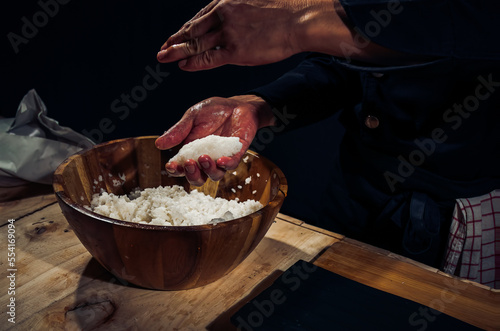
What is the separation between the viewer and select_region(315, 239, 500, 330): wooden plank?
90 centimetres

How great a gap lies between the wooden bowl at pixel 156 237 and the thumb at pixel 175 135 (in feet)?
0.48

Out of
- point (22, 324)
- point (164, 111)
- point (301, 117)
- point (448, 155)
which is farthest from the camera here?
point (164, 111)

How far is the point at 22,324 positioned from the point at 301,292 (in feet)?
1.90

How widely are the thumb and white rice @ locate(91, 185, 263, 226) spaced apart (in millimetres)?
130

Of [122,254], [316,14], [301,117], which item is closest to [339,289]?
[122,254]

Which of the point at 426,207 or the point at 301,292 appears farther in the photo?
the point at 426,207

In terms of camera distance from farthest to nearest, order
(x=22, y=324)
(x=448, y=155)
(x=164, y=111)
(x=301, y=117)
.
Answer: (x=164, y=111) → (x=301, y=117) → (x=448, y=155) → (x=22, y=324)

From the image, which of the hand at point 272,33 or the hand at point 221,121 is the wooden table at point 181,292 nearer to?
the hand at point 221,121

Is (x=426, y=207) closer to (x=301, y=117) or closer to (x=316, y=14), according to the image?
(x=301, y=117)

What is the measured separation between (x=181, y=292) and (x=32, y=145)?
853 mm

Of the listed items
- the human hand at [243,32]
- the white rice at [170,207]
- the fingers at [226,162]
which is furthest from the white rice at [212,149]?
the human hand at [243,32]

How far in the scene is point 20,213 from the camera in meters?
1.27

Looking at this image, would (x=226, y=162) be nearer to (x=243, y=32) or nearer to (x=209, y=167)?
(x=209, y=167)

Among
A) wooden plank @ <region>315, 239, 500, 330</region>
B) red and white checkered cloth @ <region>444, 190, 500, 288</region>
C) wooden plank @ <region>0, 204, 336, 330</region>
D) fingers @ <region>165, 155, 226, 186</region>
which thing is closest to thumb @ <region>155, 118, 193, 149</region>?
fingers @ <region>165, 155, 226, 186</region>
